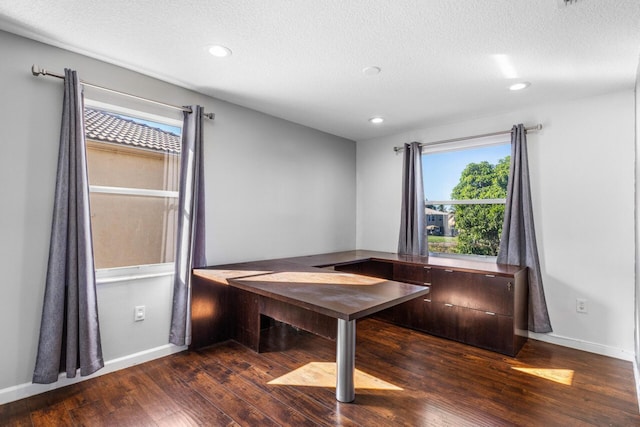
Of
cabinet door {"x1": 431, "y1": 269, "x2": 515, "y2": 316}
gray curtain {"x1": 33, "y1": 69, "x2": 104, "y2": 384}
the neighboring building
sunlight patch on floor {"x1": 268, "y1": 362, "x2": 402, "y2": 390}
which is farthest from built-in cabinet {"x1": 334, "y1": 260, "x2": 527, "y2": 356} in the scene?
gray curtain {"x1": 33, "y1": 69, "x2": 104, "y2": 384}

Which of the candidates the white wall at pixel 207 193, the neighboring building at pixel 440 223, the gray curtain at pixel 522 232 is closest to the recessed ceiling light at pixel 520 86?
the gray curtain at pixel 522 232

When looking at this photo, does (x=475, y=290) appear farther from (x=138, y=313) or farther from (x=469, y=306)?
(x=138, y=313)

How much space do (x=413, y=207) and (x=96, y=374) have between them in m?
3.41

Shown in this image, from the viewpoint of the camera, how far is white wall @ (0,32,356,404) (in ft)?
6.61

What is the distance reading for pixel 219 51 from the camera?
2.18 metres

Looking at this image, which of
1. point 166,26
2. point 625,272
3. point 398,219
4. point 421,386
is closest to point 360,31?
point 166,26

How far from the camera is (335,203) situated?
14.3 feet

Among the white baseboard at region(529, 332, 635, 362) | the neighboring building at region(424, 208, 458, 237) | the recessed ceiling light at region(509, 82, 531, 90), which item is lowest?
the white baseboard at region(529, 332, 635, 362)

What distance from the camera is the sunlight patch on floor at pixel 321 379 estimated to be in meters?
2.24

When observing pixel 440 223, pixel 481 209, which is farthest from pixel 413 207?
pixel 481 209

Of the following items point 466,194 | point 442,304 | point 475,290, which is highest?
point 466,194

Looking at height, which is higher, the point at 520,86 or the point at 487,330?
the point at 520,86

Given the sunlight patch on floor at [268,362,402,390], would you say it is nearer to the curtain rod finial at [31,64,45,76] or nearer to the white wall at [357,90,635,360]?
the white wall at [357,90,635,360]

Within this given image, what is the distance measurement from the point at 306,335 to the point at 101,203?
2171 mm
